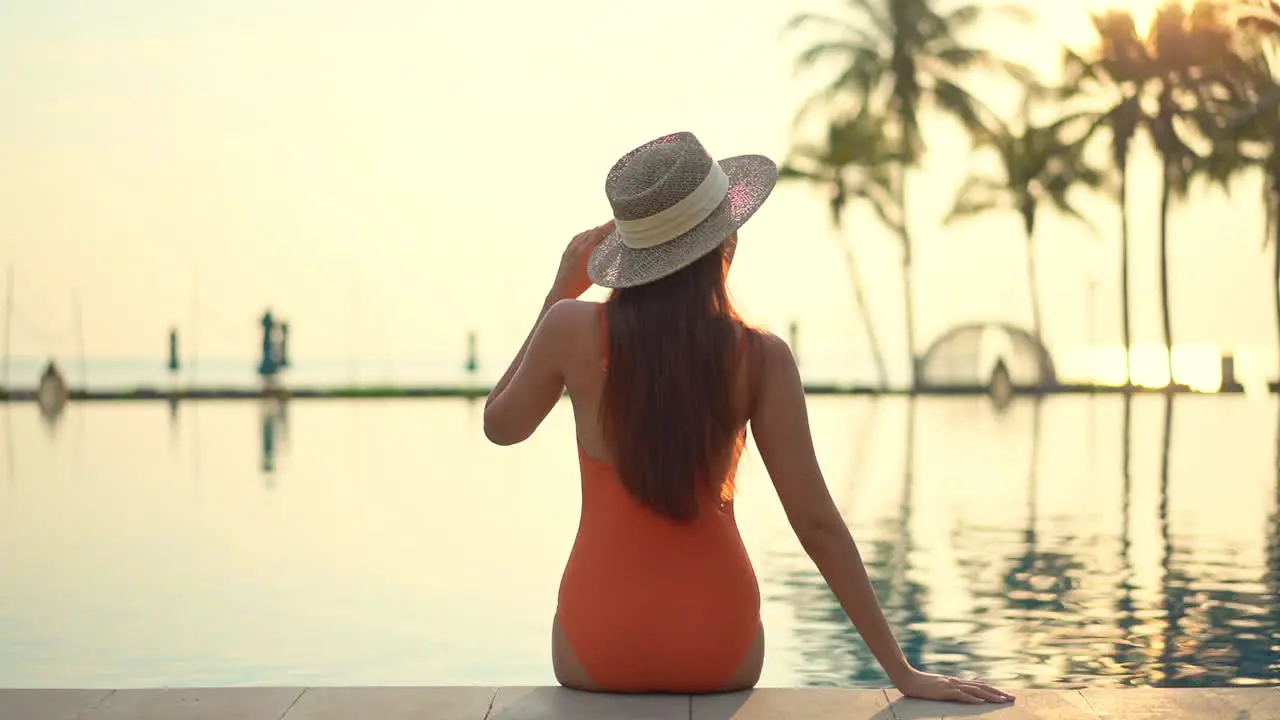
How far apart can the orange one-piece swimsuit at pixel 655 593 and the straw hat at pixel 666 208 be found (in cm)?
12

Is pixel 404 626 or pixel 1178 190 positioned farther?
pixel 1178 190

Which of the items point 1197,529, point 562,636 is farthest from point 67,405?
point 562,636

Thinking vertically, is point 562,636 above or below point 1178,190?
below

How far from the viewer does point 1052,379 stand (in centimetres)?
3444

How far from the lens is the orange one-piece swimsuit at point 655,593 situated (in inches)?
118

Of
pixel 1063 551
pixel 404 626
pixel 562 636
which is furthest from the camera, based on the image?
pixel 1063 551

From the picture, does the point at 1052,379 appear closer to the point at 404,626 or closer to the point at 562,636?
the point at 404,626

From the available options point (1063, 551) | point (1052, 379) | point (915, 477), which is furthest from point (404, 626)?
point (1052, 379)

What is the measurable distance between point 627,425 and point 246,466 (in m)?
12.2

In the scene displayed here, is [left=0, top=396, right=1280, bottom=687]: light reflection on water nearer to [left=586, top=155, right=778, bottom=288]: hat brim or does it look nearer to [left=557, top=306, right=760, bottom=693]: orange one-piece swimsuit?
[left=557, top=306, right=760, bottom=693]: orange one-piece swimsuit

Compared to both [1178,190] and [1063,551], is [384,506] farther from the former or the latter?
[1178,190]

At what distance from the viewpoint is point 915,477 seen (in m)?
13.7

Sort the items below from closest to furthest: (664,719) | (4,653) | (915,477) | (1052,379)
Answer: (664,719)
(4,653)
(915,477)
(1052,379)

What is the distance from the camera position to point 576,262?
3.15 m
